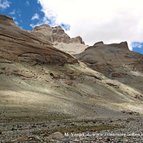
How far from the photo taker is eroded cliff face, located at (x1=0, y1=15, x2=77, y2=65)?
127688mm

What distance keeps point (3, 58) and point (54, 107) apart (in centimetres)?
4363

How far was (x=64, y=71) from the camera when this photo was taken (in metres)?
138

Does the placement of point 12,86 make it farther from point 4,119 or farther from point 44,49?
point 44,49

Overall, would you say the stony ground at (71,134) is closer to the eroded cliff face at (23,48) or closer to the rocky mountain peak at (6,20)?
the eroded cliff face at (23,48)

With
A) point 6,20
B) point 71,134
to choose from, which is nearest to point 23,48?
A: point 6,20

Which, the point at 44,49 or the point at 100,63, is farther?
the point at 100,63

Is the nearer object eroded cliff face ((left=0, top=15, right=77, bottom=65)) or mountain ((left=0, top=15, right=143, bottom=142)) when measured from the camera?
mountain ((left=0, top=15, right=143, bottom=142))

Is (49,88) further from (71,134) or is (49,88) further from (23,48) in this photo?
(71,134)

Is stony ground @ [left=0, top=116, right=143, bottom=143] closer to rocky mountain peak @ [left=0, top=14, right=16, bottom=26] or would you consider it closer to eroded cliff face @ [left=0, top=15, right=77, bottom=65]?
eroded cliff face @ [left=0, top=15, right=77, bottom=65]

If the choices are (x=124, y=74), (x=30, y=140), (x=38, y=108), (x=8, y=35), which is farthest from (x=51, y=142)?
(x=124, y=74)

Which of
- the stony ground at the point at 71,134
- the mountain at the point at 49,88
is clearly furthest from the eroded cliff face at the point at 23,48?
the stony ground at the point at 71,134

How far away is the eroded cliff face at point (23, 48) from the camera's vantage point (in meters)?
128

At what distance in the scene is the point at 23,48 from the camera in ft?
445

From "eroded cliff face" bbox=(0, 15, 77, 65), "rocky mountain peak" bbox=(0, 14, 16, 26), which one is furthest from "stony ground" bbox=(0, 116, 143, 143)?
"rocky mountain peak" bbox=(0, 14, 16, 26)
